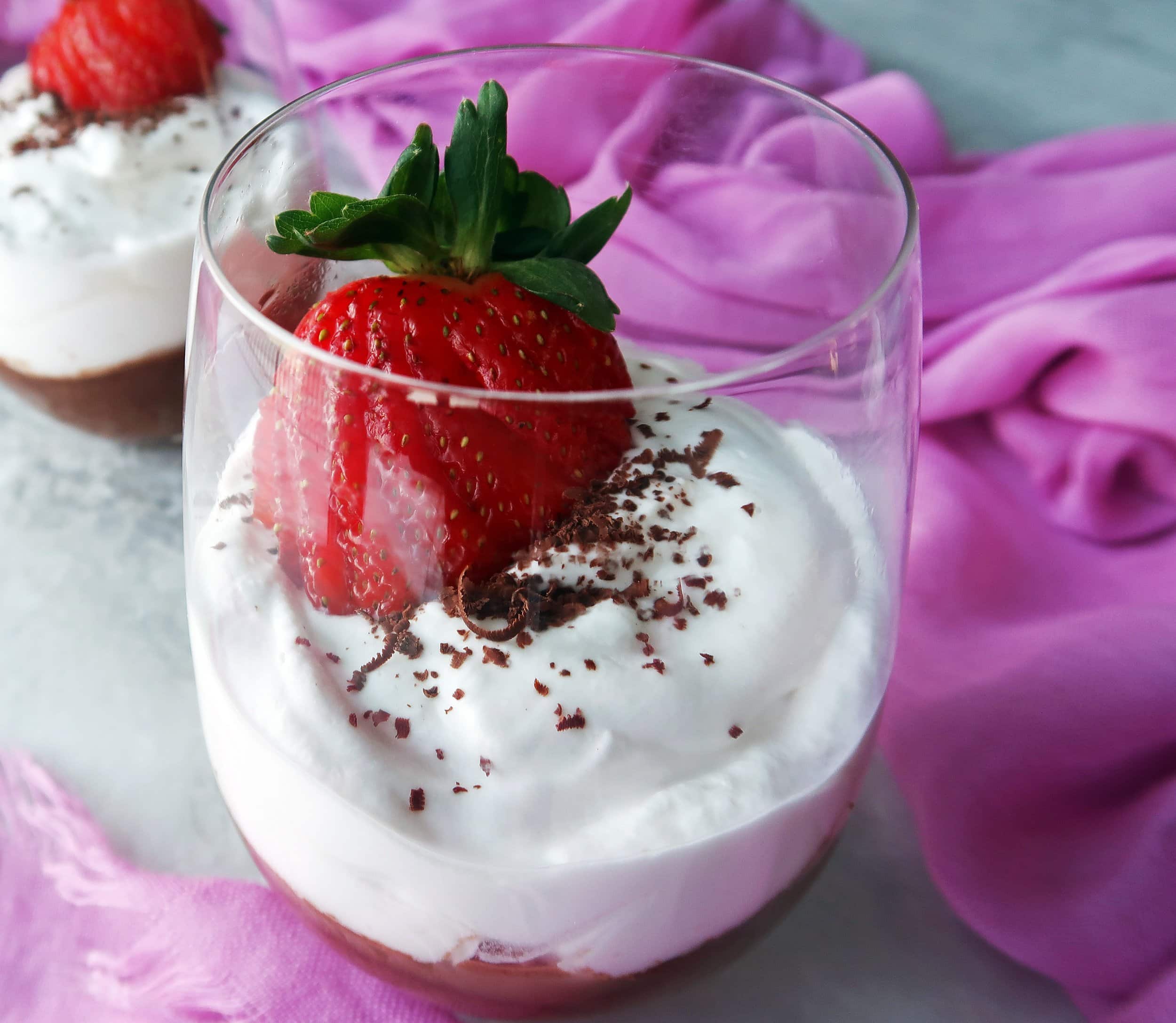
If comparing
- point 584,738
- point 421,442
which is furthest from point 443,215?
point 584,738

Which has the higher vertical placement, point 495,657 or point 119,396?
point 495,657

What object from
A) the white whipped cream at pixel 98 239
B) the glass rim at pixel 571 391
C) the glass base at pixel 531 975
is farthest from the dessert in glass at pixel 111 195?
the glass base at pixel 531 975

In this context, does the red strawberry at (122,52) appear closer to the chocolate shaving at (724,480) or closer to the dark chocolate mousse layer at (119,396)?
the dark chocolate mousse layer at (119,396)

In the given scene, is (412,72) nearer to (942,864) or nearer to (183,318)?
(183,318)

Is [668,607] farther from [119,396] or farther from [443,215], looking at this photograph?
[119,396]

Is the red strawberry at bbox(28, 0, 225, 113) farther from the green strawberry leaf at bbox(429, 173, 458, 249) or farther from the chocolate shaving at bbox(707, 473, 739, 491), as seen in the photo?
the chocolate shaving at bbox(707, 473, 739, 491)

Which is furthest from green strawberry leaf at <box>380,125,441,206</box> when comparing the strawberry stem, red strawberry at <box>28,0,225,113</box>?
red strawberry at <box>28,0,225,113</box>

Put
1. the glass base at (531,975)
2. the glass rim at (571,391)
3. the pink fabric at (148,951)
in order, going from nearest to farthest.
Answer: the glass rim at (571,391), the glass base at (531,975), the pink fabric at (148,951)
